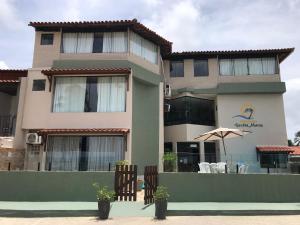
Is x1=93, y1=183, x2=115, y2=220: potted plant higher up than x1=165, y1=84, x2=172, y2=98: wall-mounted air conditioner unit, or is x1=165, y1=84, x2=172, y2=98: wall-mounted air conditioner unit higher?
x1=165, y1=84, x2=172, y2=98: wall-mounted air conditioner unit

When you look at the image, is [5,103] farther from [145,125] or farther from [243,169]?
[243,169]

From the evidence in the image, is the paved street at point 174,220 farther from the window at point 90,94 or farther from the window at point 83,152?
the window at point 90,94

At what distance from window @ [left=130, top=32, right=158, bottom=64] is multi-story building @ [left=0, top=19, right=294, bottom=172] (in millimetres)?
68

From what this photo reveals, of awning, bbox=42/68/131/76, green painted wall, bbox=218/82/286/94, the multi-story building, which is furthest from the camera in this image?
green painted wall, bbox=218/82/286/94

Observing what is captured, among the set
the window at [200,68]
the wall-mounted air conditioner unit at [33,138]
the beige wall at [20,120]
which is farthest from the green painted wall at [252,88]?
the beige wall at [20,120]

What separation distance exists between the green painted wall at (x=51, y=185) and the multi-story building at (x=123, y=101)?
2.52 metres

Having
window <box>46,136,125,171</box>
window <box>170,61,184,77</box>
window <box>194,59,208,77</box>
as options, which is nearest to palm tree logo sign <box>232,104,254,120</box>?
window <box>194,59,208,77</box>

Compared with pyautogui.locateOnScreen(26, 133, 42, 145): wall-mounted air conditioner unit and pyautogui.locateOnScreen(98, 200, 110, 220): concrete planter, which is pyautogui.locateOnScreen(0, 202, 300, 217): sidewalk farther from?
pyautogui.locateOnScreen(26, 133, 42, 145): wall-mounted air conditioner unit

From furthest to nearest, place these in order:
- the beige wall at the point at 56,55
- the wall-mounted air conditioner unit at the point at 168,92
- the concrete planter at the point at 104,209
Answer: the wall-mounted air conditioner unit at the point at 168,92
the beige wall at the point at 56,55
the concrete planter at the point at 104,209

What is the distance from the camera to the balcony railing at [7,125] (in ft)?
63.0

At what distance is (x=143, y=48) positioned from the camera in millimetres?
20406

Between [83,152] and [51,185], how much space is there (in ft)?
12.3

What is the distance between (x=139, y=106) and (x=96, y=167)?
510cm

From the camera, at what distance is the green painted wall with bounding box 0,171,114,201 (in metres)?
13.1
